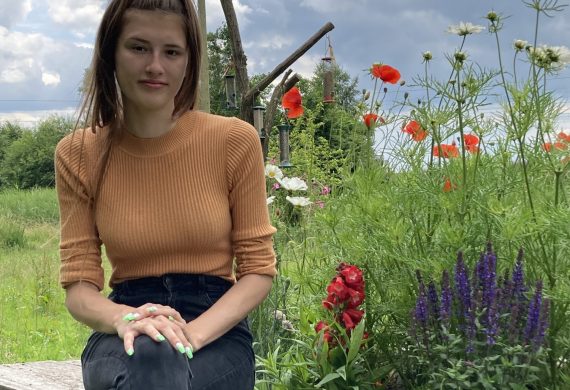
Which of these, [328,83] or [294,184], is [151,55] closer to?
[294,184]

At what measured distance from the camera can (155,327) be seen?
135 cm

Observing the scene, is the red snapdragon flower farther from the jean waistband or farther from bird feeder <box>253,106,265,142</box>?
bird feeder <box>253,106,265,142</box>

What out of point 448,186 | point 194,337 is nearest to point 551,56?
point 448,186

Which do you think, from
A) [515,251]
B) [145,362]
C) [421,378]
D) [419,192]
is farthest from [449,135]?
[145,362]

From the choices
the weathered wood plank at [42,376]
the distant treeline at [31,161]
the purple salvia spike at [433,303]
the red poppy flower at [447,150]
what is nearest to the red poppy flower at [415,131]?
the red poppy flower at [447,150]

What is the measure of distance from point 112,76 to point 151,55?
0.14 metres

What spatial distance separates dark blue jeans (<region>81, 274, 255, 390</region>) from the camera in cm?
130

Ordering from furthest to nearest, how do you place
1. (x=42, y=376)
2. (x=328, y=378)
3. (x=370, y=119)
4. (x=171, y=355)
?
(x=42, y=376) → (x=370, y=119) → (x=328, y=378) → (x=171, y=355)

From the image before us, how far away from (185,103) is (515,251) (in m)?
0.99

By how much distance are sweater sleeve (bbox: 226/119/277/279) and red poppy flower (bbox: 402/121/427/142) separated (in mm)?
686

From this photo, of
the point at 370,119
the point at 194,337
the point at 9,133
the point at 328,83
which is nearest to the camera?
the point at 194,337

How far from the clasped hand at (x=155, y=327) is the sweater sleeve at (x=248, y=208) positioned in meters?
0.23

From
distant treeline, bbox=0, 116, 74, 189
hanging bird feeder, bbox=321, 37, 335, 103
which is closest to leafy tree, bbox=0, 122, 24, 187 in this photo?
distant treeline, bbox=0, 116, 74, 189

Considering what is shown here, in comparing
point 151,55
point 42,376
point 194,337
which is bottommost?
point 42,376
